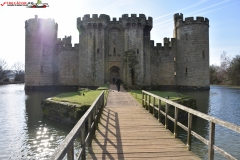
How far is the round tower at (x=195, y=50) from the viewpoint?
35.3 metres

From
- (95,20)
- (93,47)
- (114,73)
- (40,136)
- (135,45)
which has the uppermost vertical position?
(95,20)


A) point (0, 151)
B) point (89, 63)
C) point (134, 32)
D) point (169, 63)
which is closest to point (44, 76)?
point (89, 63)

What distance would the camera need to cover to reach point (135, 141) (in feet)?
20.2

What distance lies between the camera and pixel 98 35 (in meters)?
33.1

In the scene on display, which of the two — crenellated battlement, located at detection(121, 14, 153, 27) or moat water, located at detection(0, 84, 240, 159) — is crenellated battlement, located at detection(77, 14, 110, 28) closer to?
crenellated battlement, located at detection(121, 14, 153, 27)

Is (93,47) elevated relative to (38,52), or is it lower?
elevated

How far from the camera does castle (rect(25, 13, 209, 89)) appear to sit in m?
33.2

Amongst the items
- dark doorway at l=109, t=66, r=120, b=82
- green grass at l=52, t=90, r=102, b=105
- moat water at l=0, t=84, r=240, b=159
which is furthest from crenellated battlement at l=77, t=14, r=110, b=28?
moat water at l=0, t=84, r=240, b=159

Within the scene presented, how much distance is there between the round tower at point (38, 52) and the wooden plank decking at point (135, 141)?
2978 centimetres

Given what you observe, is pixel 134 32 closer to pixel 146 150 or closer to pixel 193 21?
pixel 193 21

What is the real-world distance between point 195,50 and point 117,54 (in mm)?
12045

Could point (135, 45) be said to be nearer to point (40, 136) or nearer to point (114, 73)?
point (114, 73)

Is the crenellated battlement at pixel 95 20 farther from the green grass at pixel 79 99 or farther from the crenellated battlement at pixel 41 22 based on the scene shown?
the green grass at pixel 79 99

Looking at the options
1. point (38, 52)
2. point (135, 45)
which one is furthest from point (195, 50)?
point (38, 52)
